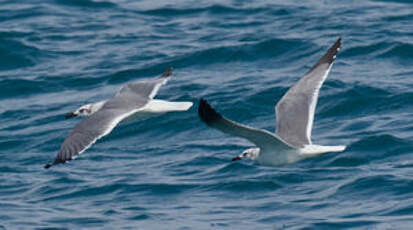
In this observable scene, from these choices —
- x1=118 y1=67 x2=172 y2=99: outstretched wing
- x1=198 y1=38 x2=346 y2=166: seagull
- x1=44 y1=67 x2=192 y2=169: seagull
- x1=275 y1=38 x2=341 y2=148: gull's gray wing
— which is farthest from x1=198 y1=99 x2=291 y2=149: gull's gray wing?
x1=118 y1=67 x2=172 y2=99: outstretched wing

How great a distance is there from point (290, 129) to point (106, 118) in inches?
74.8

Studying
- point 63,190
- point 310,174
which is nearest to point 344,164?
point 310,174

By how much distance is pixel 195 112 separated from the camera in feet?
45.8

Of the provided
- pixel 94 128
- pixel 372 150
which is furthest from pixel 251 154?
pixel 372 150

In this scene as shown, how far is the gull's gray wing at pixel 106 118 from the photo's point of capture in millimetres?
9773

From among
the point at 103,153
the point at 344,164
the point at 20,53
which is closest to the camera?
the point at 344,164

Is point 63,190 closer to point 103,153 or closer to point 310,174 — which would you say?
point 103,153

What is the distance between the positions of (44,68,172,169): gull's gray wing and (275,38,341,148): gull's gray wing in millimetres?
1536

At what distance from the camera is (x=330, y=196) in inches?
438

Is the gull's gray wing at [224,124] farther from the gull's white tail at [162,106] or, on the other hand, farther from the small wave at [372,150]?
the small wave at [372,150]

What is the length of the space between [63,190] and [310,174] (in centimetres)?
287

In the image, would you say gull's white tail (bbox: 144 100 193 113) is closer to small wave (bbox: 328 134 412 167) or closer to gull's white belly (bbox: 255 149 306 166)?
gull's white belly (bbox: 255 149 306 166)

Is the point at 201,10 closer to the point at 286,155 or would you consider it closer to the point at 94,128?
the point at 94,128

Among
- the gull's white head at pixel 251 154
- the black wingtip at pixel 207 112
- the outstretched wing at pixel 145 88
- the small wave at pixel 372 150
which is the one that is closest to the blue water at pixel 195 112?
the small wave at pixel 372 150
